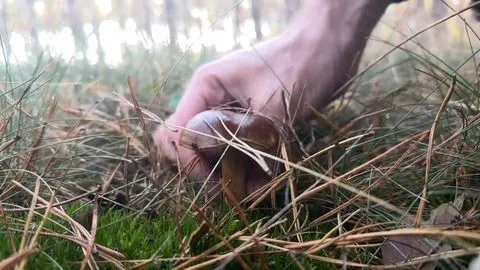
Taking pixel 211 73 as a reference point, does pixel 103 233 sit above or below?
below

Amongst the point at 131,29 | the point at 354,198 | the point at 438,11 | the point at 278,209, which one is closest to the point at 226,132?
the point at 278,209

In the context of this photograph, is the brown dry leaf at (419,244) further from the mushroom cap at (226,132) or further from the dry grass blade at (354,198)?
the mushroom cap at (226,132)

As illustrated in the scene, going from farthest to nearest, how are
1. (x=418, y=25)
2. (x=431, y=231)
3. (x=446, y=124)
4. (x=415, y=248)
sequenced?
(x=418, y=25) < (x=446, y=124) < (x=415, y=248) < (x=431, y=231)

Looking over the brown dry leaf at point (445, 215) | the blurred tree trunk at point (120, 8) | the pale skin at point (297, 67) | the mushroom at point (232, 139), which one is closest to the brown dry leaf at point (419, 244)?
the brown dry leaf at point (445, 215)

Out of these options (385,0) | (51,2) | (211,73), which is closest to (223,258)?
(211,73)

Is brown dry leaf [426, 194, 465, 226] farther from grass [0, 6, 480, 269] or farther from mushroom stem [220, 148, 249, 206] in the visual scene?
mushroom stem [220, 148, 249, 206]

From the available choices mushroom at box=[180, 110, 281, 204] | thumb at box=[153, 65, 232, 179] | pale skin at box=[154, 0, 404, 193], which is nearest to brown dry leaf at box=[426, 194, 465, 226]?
mushroom at box=[180, 110, 281, 204]

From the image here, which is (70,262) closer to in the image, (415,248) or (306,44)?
(415,248)

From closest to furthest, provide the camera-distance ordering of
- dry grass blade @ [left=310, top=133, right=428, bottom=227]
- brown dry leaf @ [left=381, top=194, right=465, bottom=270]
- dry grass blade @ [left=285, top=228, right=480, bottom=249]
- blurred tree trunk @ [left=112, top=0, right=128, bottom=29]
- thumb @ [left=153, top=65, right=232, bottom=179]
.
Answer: dry grass blade @ [left=285, top=228, right=480, bottom=249] → brown dry leaf @ [left=381, top=194, right=465, bottom=270] → dry grass blade @ [left=310, top=133, right=428, bottom=227] → thumb @ [left=153, top=65, right=232, bottom=179] → blurred tree trunk @ [left=112, top=0, right=128, bottom=29]
